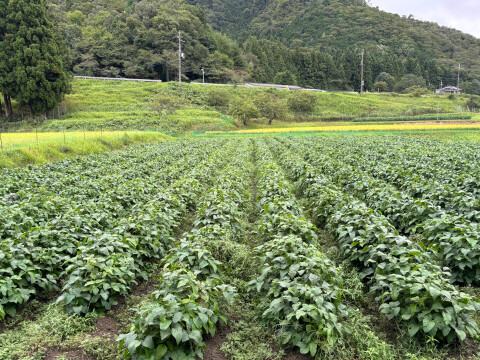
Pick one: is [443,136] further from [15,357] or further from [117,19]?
[117,19]

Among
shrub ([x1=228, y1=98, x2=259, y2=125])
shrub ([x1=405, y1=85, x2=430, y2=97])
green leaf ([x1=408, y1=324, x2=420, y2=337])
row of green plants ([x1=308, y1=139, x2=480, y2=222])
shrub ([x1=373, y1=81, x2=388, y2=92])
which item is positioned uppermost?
shrub ([x1=373, y1=81, x2=388, y2=92])

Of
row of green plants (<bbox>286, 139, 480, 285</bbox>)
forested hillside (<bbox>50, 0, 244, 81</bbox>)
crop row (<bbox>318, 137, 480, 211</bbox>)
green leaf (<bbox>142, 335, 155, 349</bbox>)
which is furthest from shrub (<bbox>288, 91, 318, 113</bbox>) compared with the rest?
green leaf (<bbox>142, 335, 155, 349</bbox>)

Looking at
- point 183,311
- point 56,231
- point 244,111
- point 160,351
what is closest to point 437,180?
point 183,311

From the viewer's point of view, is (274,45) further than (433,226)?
Yes

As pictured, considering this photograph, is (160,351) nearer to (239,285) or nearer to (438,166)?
(239,285)

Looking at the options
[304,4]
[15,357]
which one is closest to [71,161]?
[15,357]

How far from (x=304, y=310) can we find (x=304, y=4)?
162 metres

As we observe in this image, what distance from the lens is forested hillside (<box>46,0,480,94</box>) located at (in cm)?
7569

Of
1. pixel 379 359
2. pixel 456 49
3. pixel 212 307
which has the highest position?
pixel 456 49

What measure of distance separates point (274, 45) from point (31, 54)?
263ft

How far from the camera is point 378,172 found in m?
11.8

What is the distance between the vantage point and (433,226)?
18.9 ft

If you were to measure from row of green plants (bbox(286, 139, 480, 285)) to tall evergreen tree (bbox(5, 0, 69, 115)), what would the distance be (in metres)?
39.6

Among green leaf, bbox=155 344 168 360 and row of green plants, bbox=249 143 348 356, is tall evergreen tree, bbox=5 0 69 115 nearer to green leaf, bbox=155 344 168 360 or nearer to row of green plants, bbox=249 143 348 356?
row of green plants, bbox=249 143 348 356
